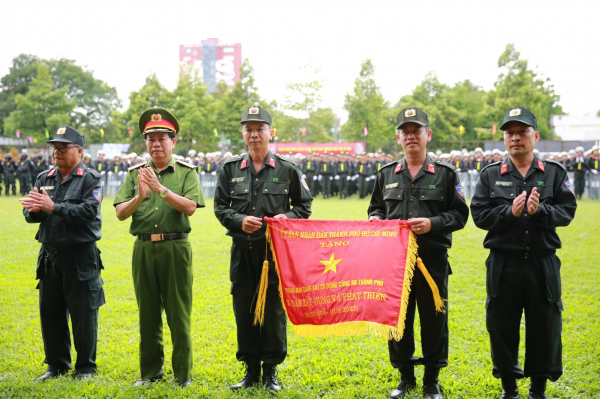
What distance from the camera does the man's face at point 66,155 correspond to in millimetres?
4395

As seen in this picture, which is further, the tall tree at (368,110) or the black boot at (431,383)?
the tall tree at (368,110)

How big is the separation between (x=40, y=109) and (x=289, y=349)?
4883 cm

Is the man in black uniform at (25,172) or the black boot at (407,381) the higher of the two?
the man in black uniform at (25,172)

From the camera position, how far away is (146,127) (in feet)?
13.8

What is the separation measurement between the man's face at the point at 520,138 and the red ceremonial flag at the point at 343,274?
1.08m

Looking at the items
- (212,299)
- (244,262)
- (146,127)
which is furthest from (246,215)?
(212,299)

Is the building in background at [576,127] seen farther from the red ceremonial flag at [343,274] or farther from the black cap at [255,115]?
the black cap at [255,115]

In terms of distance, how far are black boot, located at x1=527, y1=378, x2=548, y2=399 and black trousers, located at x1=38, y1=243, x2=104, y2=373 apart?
3.82 metres

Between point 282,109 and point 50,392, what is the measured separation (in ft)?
139

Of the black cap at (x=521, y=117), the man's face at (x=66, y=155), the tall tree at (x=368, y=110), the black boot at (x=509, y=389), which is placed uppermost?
the tall tree at (x=368, y=110)

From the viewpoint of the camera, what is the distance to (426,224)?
3.86m

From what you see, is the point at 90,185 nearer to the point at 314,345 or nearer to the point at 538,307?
the point at 314,345

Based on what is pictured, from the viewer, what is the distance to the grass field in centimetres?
398

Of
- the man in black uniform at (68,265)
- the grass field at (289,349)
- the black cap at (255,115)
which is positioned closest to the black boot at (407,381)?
the grass field at (289,349)
